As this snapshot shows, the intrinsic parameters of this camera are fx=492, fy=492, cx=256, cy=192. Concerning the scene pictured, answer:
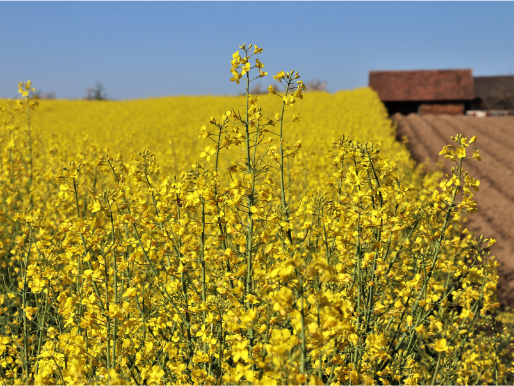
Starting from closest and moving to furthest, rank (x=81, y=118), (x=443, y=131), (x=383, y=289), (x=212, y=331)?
(x=212, y=331)
(x=383, y=289)
(x=443, y=131)
(x=81, y=118)

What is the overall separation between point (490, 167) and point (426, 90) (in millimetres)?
23873

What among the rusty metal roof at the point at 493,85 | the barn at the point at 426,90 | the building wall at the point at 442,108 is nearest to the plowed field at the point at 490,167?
the building wall at the point at 442,108

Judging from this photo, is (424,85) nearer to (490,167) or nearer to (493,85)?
(493,85)

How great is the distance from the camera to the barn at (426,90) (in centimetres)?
3575

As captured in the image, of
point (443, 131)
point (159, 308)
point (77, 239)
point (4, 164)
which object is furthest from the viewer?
point (443, 131)

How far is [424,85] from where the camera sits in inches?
1435

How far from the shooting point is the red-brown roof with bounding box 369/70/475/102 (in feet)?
117

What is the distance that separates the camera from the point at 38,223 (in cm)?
325

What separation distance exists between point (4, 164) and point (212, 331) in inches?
198

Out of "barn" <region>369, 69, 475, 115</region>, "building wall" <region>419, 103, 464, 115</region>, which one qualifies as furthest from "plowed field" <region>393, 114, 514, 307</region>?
"barn" <region>369, 69, 475, 115</region>

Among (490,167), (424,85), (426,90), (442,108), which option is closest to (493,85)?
(442,108)

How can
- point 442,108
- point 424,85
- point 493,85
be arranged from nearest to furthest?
point 442,108 → point 424,85 → point 493,85

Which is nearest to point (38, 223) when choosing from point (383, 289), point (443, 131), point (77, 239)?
point (77, 239)

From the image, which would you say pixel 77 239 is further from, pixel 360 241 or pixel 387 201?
pixel 387 201
